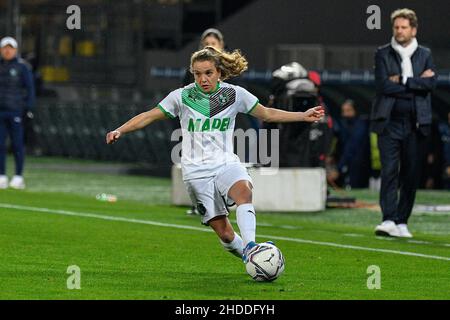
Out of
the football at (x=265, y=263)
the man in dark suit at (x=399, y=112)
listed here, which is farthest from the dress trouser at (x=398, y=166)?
the football at (x=265, y=263)

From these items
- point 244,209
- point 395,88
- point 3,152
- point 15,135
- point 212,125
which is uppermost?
point 395,88

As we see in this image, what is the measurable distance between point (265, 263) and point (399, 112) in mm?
5411

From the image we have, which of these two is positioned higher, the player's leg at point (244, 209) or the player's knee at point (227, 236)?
the player's leg at point (244, 209)

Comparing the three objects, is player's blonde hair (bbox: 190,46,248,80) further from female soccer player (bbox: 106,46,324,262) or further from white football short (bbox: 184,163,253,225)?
white football short (bbox: 184,163,253,225)

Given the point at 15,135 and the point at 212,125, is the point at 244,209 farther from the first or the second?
the point at 15,135

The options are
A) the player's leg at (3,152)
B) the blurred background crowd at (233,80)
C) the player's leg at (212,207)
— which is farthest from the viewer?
the blurred background crowd at (233,80)

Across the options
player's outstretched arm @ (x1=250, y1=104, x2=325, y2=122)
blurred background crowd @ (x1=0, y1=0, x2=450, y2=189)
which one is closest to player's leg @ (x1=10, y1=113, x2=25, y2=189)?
blurred background crowd @ (x1=0, y1=0, x2=450, y2=189)

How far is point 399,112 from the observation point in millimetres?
Result: 17125

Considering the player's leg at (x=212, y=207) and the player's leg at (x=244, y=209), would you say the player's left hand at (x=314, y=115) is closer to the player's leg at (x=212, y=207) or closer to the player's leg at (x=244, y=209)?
the player's leg at (x=244, y=209)

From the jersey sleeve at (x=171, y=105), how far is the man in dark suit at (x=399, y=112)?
4623 millimetres

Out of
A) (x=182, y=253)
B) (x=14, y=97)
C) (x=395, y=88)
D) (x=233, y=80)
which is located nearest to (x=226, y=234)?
(x=182, y=253)

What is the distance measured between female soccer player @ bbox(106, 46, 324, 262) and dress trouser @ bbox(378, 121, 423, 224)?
442 centimetres

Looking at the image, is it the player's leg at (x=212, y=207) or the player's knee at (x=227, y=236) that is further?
the player's knee at (x=227, y=236)

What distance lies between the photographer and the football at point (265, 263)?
476 inches
